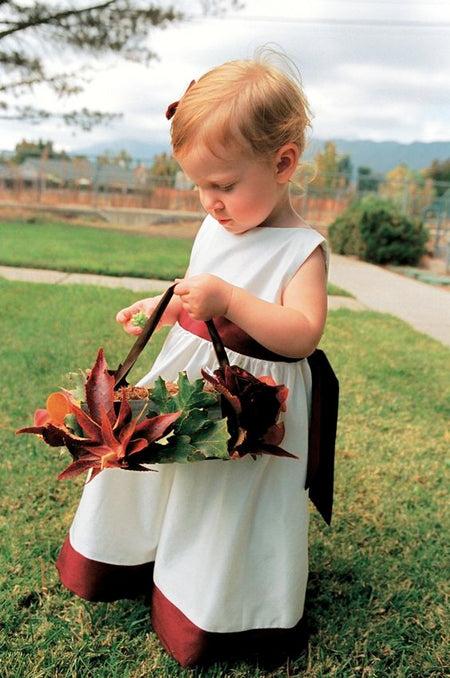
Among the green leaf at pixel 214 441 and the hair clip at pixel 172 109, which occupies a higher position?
the hair clip at pixel 172 109

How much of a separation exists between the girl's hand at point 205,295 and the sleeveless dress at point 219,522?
0.48ft

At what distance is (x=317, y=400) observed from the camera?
172cm

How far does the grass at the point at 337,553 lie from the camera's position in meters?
1.80

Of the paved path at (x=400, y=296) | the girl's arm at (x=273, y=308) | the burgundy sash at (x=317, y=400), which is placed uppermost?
the girl's arm at (x=273, y=308)

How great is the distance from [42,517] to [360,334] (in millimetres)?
3356

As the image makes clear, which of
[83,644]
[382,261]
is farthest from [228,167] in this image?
[382,261]

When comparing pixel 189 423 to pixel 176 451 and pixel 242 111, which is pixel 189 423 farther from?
pixel 242 111

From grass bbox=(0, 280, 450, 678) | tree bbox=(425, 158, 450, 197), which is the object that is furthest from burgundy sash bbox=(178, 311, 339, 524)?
tree bbox=(425, 158, 450, 197)

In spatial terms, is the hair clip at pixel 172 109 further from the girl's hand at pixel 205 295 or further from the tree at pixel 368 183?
the tree at pixel 368 183

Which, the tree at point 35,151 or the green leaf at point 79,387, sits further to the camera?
the tree at point 35,151

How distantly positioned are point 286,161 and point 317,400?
1.86ft

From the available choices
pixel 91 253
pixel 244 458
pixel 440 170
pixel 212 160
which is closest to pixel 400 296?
pixel 91 253

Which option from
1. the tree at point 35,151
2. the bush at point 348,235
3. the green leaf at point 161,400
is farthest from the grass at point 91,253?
the tree at point 35,151

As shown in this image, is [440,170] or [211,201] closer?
[211,201]
